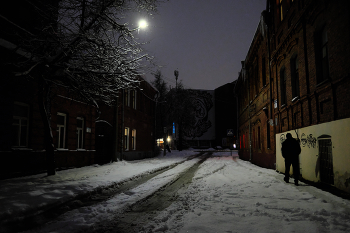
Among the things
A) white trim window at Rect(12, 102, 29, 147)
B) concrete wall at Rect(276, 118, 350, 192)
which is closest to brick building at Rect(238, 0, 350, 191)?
concrete wall at Rect(276, 118, 350, 192)

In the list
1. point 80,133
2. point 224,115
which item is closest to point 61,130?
point 80,133

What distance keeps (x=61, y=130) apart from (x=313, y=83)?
481 inches

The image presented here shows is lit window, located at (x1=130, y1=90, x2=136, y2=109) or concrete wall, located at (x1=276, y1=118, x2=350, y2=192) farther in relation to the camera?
lit window, located at (x1=130, y1=90, x2=136, y2=109)

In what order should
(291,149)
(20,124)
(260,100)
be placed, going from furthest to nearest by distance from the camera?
(260,100)
(20,124)
(291,149)

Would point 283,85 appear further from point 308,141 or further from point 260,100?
point 308,141

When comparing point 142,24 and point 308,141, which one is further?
point 142,24

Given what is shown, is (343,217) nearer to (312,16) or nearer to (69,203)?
(69,203)

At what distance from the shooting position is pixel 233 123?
2564 inches

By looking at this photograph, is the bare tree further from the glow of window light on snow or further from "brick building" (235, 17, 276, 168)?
"brick building" (235, 17, 276, 168)

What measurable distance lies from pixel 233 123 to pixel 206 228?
62.7m

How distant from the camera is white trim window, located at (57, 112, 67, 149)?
13.7 m

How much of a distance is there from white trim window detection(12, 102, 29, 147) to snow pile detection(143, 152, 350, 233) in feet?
25.5

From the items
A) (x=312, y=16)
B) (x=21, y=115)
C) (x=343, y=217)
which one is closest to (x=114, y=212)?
(x=343, y=217)

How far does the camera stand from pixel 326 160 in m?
8.09
